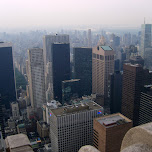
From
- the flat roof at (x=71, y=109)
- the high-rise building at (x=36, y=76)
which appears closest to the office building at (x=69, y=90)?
the high-rise building at (x=36, y=76)

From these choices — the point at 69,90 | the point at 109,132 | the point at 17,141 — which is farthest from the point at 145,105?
the point at 17,141

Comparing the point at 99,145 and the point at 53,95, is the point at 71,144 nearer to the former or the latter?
the point at 99,145

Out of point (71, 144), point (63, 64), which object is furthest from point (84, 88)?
point (71, 144)

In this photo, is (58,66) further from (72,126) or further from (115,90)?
(72,126)

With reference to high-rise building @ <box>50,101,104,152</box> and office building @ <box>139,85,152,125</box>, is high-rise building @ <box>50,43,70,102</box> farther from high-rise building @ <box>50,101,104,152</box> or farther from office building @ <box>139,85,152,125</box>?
high-rise building @ <box>50,101,104,152</box>

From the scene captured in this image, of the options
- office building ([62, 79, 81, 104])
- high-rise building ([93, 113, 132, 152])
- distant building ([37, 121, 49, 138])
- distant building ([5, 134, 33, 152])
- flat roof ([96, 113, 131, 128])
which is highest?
distant building ([5, 134, 33, 152])

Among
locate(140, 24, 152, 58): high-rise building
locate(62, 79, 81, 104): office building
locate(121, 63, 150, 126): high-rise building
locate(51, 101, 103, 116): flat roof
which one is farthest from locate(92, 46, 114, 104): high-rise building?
locate(140, 24, 152, 58): high-rise building
